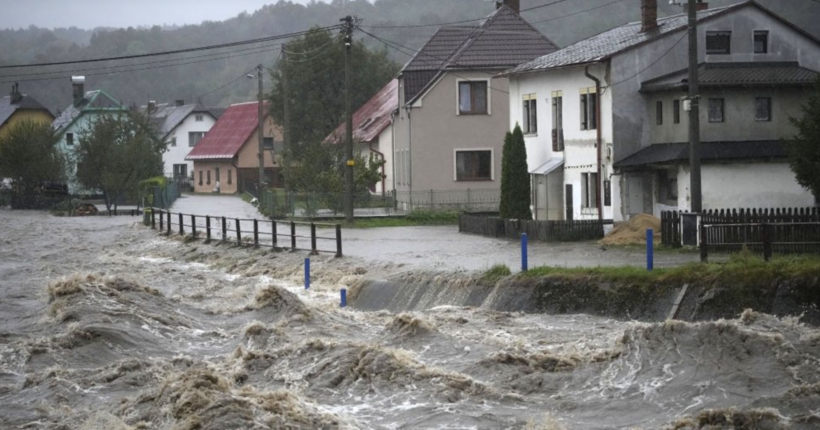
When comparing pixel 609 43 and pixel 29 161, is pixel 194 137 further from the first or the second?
pixel 609 43

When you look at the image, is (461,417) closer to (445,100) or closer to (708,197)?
(708,197)

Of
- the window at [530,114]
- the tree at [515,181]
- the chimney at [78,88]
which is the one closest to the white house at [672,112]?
the window at [530,114]

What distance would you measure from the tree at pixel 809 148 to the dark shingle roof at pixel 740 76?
671 cm

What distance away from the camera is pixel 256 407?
622 inches

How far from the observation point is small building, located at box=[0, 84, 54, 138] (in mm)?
106062

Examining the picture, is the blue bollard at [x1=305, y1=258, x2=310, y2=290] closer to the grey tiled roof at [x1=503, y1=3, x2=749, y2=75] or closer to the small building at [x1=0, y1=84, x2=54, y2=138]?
the grey tiled roof at [x1=503, y1=3, x2=749, y2=75]

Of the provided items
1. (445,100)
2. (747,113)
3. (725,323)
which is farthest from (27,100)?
(725,323)

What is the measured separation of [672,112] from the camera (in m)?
38.5

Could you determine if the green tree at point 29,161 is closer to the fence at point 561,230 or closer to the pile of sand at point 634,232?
the fence at point 561,230

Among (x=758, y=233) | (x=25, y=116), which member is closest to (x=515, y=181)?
(x=758, y=233)

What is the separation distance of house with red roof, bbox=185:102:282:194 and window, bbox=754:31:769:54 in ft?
177

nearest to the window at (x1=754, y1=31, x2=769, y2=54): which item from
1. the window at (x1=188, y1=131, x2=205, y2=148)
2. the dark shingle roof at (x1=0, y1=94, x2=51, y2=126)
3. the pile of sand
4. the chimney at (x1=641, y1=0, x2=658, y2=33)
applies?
the chimney at (x1=641, y1=0, x2=658, y2=33)

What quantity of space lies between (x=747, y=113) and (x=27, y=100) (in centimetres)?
8431

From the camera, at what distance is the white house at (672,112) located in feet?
119
